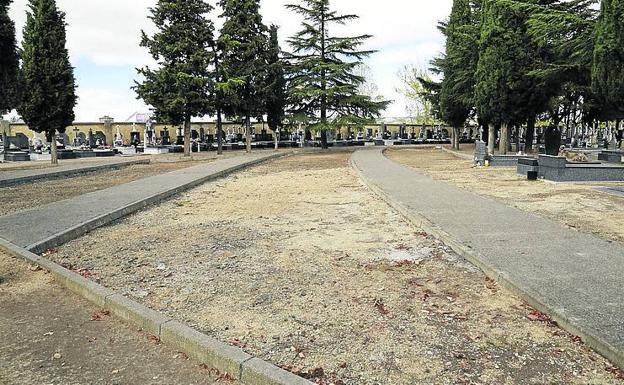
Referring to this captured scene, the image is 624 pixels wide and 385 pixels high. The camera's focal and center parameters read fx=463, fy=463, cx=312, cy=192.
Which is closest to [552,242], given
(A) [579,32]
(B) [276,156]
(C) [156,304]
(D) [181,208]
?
(C) [156,304]

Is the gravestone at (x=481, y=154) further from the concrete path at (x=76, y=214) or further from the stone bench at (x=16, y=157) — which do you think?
the stone bench at (x=16, y=157)

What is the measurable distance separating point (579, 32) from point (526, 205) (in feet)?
42.8

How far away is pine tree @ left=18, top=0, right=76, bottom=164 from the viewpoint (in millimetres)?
23016

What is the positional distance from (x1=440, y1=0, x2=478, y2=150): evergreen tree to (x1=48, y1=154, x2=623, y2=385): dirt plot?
2257 cm

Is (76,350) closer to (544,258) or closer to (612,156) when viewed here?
(544,258)

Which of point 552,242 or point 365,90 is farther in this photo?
point 365,90

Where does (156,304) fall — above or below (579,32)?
below

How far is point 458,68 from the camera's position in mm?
31281

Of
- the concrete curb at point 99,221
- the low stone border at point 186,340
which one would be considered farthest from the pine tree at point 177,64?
the low stone border at point 186,340

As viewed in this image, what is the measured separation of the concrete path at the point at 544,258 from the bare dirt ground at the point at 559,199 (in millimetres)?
757

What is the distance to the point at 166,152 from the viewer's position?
36.6m

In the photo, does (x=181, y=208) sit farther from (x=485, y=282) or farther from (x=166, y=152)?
(x=166, y=152)

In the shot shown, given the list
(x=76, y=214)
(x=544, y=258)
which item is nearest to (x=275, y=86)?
(x=76, y=214)

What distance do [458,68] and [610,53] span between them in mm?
19111
